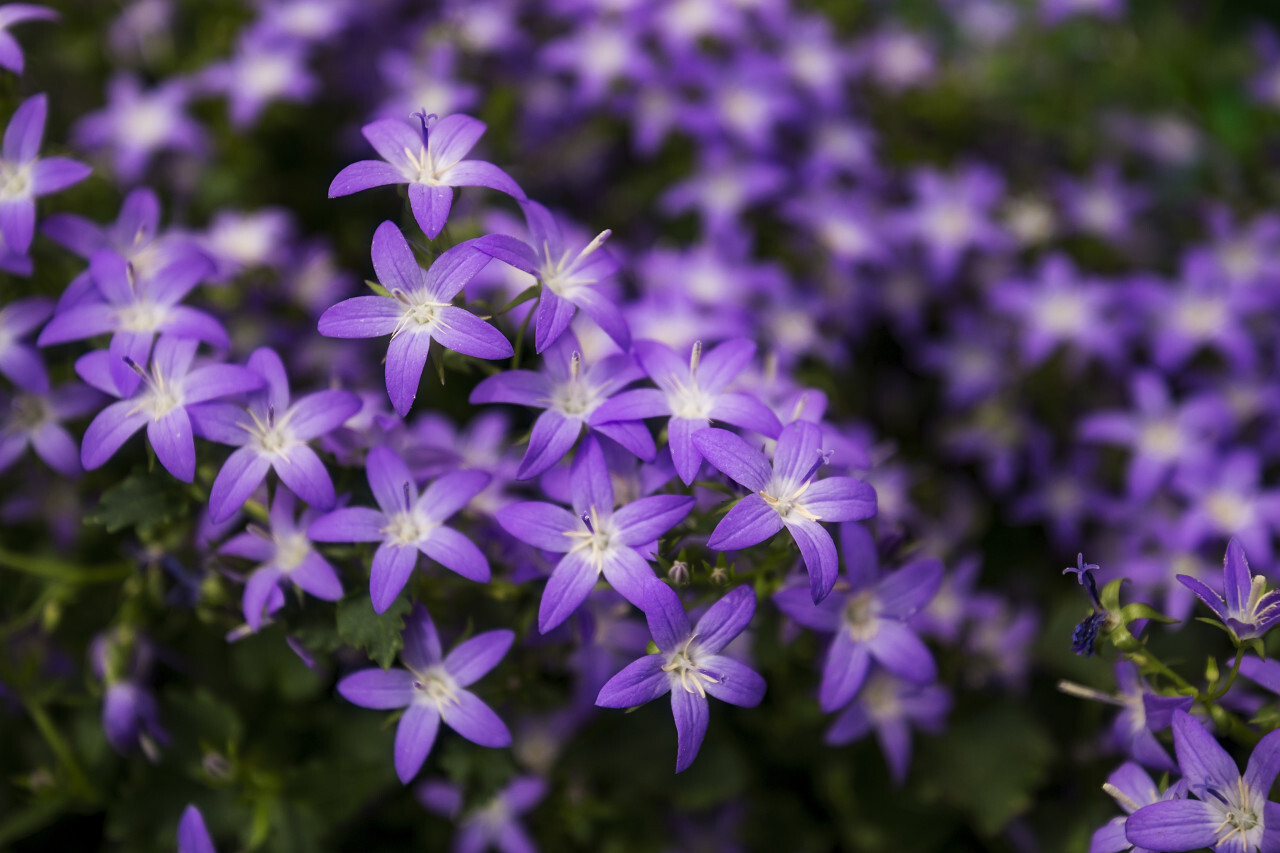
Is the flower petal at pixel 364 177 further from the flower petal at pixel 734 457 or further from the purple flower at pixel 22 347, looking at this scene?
the purple flower at pixel 22 347

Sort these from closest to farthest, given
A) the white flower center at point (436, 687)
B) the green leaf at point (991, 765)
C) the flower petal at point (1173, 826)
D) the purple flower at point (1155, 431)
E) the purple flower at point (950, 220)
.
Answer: the flower petal at point (1173, 826), the white flower center at point (436, 687), the green leaf at point (991, 765), the purple flower at point (1155, 431), the purple flower at point (950, 220)

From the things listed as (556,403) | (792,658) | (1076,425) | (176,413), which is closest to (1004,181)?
(1076,425)

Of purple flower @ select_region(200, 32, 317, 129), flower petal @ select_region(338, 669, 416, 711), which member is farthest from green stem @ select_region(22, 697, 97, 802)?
purple flower @ select_region(200, 32, 317, 129)

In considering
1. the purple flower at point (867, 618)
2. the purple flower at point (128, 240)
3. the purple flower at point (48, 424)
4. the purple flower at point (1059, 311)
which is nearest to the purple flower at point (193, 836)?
the purple flower at point (48, 424)

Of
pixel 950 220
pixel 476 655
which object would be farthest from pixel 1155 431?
pixel 476 655

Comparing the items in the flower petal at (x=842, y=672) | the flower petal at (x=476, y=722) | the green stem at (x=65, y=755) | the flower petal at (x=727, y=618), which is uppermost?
the flower petal at (x=727, y=618)

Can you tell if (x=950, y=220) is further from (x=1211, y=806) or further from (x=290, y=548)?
(x=290, y=548)

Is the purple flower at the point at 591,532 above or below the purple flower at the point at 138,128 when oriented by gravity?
above

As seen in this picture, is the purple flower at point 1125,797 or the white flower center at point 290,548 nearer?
the purple flower at point 1125,797
